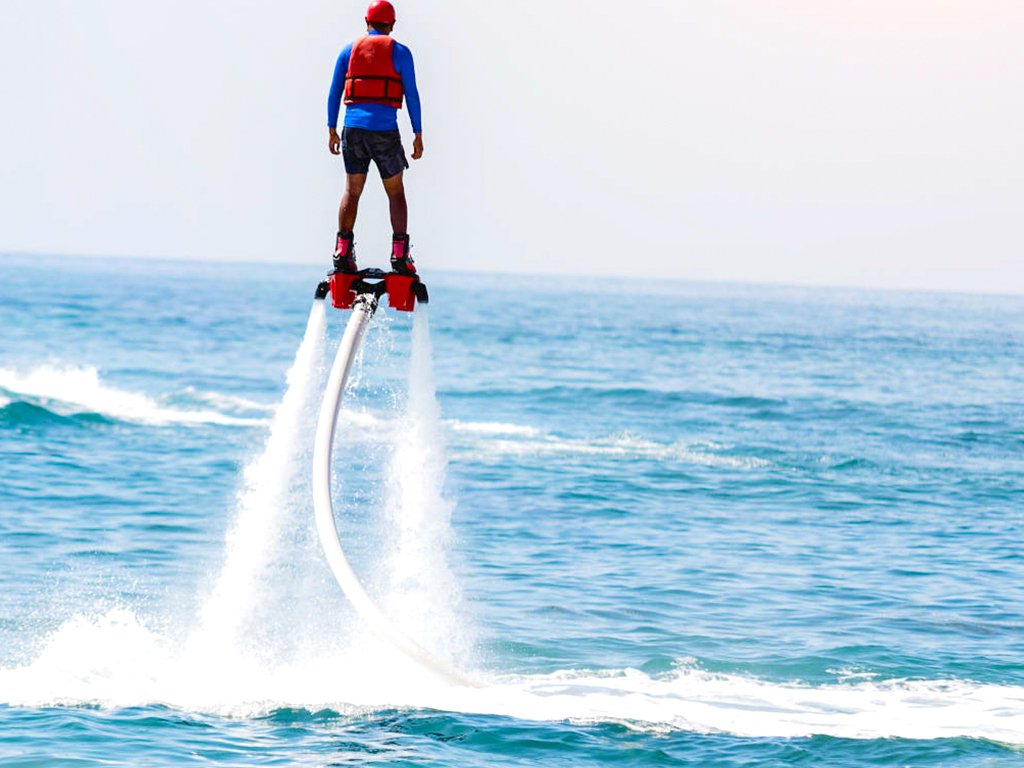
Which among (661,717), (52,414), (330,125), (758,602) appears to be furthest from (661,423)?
(330,125)

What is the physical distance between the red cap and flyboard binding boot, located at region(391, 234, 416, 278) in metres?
2.58

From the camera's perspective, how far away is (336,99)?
1766 cm

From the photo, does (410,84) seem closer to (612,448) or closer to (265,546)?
(265,546)

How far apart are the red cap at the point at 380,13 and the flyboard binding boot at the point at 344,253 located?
2.61 metres

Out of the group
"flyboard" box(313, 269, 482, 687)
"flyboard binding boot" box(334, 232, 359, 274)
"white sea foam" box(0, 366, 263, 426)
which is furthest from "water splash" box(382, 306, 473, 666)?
"white sea foam" box(0, 366, 263, 426)

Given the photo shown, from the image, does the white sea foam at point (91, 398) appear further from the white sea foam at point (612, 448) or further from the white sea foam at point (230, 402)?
the white sea foam at point (612, 448)

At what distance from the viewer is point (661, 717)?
74.4ft

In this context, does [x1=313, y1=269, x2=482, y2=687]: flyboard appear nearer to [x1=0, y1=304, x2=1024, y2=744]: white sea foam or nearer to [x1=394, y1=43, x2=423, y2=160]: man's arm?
[x1=0, y1=304, x2=1024, y2=744]: white sea foam

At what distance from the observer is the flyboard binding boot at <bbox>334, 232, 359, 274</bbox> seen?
18.2 m

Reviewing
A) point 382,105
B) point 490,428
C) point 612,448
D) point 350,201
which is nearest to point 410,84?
point 382,105

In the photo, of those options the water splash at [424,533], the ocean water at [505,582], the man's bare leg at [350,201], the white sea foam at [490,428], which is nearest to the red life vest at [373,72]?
the man's bare leg at [350,201]

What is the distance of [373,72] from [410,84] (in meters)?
0.45

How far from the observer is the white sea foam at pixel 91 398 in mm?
62312

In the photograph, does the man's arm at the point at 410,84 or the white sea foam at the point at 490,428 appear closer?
the man's arm at the point at 410,84
